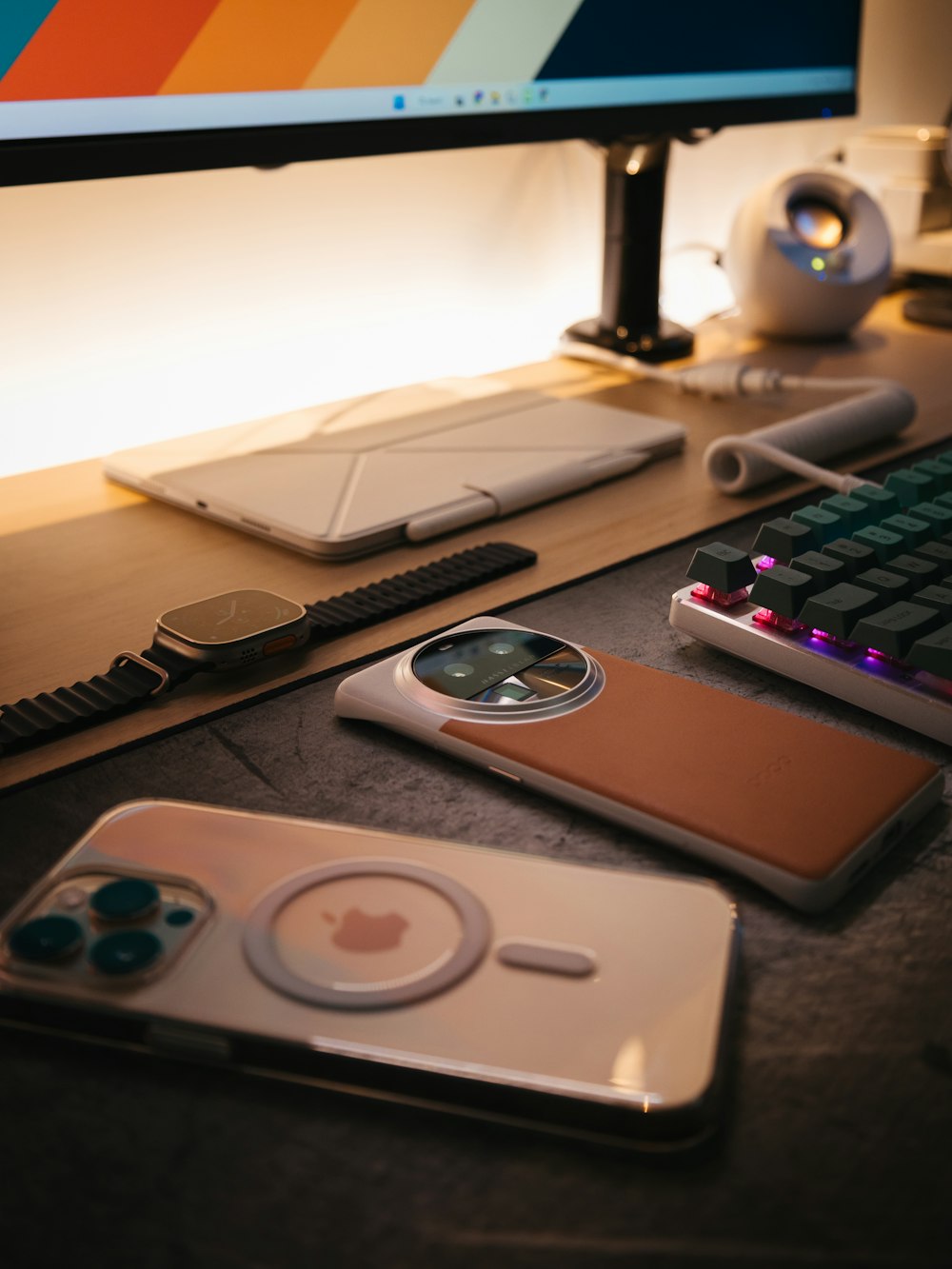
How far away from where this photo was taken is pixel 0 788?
439mm

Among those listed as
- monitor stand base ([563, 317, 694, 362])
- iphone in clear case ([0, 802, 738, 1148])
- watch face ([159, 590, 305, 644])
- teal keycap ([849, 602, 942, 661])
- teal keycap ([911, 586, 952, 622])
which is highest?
monitor stand base ([563, 317, 694, 362])

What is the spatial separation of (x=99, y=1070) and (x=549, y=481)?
18.5 inches

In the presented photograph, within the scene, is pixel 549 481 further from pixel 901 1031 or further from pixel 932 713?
pixel 901 1031

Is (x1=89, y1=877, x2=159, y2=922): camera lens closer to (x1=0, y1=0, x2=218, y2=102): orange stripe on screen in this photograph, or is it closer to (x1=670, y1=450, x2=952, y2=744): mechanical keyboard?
(x1=670, y1=450, x2=952, y2=744): mechanical keyboard

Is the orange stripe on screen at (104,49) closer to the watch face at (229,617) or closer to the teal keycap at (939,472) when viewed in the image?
the watch face at (229,617)

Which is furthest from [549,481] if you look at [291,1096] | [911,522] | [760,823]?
[291,1096]

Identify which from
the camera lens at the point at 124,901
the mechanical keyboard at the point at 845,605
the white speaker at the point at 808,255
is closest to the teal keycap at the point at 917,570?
the mechanical keyboard at the point at 845,605

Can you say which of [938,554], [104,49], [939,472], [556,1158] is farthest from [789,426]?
[556,1158]

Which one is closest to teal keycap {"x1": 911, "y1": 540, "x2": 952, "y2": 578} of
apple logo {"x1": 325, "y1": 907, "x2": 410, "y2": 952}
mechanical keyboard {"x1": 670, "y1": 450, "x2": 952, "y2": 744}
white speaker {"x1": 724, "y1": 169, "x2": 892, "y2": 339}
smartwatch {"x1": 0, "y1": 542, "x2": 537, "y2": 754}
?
mechanical keyboard {"x1": 670, "y1": 450, "x2": 952, "y2": 744}

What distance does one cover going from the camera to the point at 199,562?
646 millimetres

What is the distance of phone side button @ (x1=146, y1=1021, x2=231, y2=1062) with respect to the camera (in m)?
0.32

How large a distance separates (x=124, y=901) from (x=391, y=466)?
427 millimetres

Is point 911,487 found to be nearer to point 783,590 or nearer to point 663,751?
point 783,590

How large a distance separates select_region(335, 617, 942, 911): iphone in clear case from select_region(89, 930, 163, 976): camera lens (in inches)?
6.0
